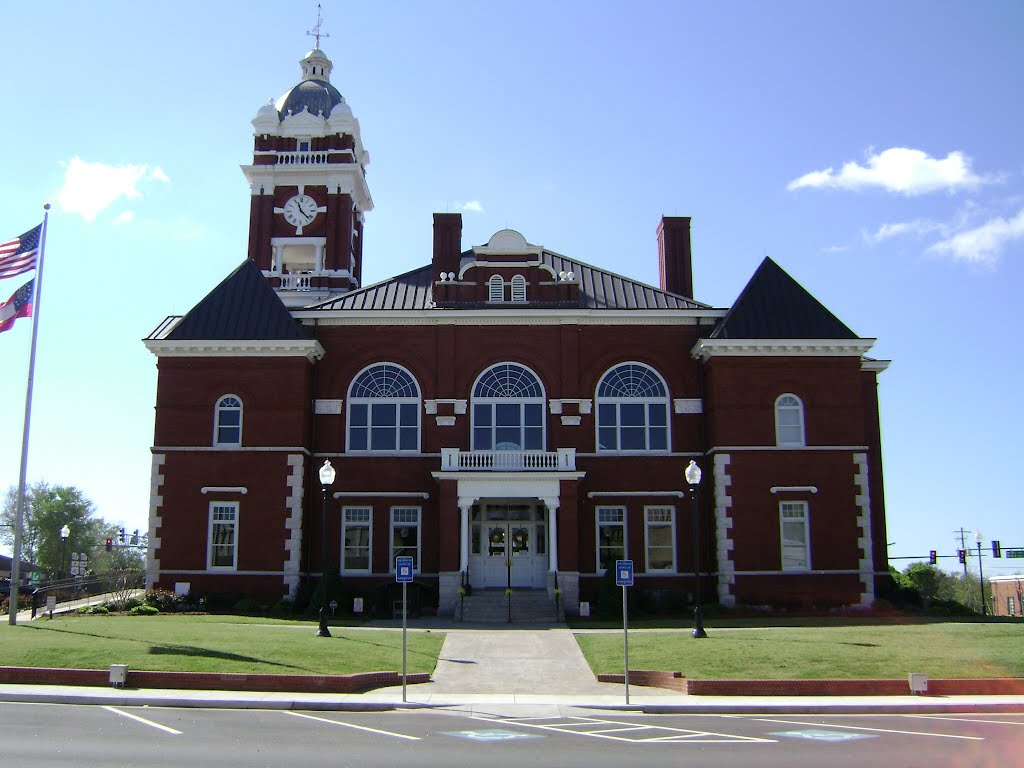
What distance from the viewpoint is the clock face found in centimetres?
5094

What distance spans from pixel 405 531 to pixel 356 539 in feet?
5.96

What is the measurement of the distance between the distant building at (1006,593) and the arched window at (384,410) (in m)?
70.9

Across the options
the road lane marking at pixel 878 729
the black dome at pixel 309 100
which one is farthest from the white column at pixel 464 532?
the black dome at pixel 309 100

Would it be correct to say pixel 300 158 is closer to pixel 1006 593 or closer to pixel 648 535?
pixel 648 535

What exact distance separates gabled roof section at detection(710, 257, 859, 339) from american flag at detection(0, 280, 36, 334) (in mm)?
22685

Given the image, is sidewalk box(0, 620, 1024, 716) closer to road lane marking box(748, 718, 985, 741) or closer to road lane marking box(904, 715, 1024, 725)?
road lane marking box(904, 715, 1024, 725)

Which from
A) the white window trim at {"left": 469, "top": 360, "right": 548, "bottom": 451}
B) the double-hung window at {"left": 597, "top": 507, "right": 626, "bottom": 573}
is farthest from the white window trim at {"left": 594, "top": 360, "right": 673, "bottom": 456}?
the double-hung window at {"left": 597, "top": 507, "right": 626, "bottom": 573}

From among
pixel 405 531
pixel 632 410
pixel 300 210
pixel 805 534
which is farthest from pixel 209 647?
pixel 300 210

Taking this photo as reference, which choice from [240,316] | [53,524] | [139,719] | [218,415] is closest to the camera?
[139,719]

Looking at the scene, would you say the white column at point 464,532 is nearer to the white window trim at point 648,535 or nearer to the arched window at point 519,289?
the white window trim at point 648,535

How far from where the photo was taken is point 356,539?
37.9m

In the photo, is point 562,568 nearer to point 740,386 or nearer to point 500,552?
point 500,552

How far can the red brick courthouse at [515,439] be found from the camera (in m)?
36.3

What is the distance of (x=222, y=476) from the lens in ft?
121
